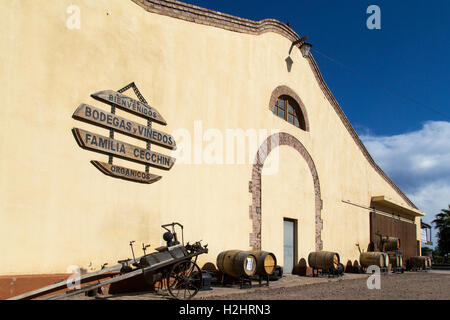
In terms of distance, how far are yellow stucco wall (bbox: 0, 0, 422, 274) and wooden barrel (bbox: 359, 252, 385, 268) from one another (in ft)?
15.5

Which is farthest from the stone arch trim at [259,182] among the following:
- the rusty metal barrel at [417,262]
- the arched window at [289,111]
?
the rusty metal barrel at [417,262]

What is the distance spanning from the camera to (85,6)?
28.6 feet

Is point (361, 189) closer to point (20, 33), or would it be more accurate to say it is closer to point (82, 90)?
point (82, 90)

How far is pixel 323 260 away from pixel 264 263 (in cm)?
470

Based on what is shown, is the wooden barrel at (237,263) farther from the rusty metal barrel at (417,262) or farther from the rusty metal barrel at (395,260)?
the rusty metal barrel at (417,262)

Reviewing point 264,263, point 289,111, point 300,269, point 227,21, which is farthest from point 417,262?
point 227,21

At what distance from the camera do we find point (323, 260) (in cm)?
1463

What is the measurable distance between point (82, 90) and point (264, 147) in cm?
674

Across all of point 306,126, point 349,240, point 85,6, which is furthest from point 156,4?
point 349,240

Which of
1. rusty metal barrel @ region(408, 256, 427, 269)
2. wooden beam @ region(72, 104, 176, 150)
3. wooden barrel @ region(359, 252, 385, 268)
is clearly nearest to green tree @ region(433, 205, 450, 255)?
rusty metal barrel @ region(408, 256, 427, 269)

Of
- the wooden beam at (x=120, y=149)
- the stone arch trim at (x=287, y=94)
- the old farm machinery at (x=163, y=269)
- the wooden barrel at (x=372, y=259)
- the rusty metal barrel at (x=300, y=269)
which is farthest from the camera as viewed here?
the wooden barrel at (x=372, y=259)

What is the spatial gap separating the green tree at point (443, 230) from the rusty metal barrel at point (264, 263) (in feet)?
117

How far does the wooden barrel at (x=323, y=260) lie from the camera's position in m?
14.5

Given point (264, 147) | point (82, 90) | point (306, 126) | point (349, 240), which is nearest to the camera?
point (82, 90)
